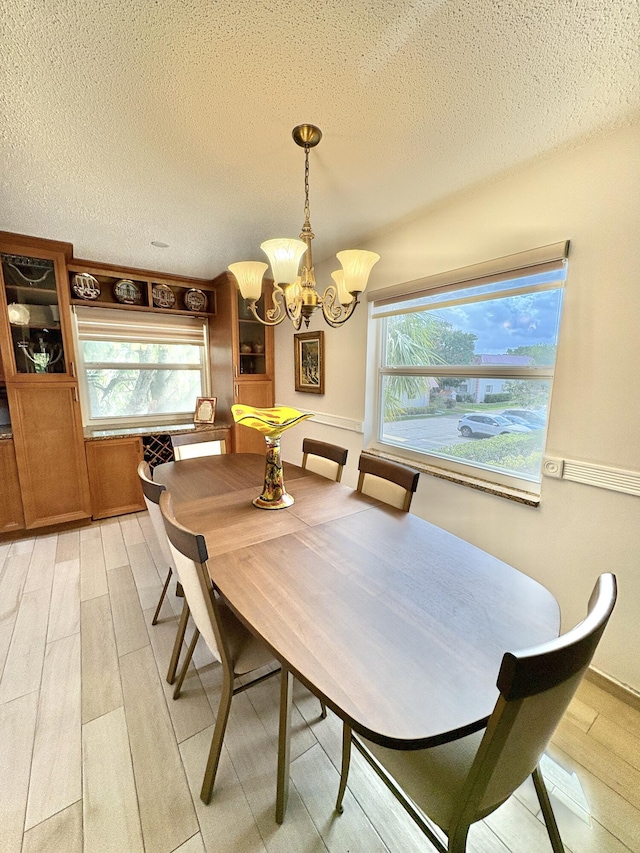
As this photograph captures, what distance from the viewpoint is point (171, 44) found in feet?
3.33

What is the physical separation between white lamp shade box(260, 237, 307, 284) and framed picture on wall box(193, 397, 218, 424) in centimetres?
256

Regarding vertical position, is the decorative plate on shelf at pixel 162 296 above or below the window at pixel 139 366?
above

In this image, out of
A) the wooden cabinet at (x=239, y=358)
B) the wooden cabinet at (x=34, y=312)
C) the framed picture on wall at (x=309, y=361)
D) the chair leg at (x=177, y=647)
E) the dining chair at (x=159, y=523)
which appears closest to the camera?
the dining chair at (x=159, y=523)

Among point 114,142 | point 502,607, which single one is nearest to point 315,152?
point 114,142

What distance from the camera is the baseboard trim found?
1460 mm

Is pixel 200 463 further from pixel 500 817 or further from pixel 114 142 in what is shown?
pixel 500 817

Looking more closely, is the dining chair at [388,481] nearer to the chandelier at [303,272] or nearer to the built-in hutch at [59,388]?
the chandelier at [303,272]

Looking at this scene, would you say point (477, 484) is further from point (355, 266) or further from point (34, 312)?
point (34, 312)

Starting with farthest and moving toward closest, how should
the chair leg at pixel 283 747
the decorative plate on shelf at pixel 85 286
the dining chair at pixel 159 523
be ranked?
1. the decorative plate on shelf at pixel 85 286
2. the dining chair at pixel 159 523
3. the chair leg at pixel 283 747

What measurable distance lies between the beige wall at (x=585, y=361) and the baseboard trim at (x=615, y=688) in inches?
1.4

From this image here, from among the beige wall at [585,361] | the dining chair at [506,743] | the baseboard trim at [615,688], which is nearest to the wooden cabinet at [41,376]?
the beige wall at [585,361]

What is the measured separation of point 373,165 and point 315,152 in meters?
0.29

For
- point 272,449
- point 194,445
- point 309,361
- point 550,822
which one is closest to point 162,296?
point 309,361

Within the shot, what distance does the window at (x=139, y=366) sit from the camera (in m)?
3.29
